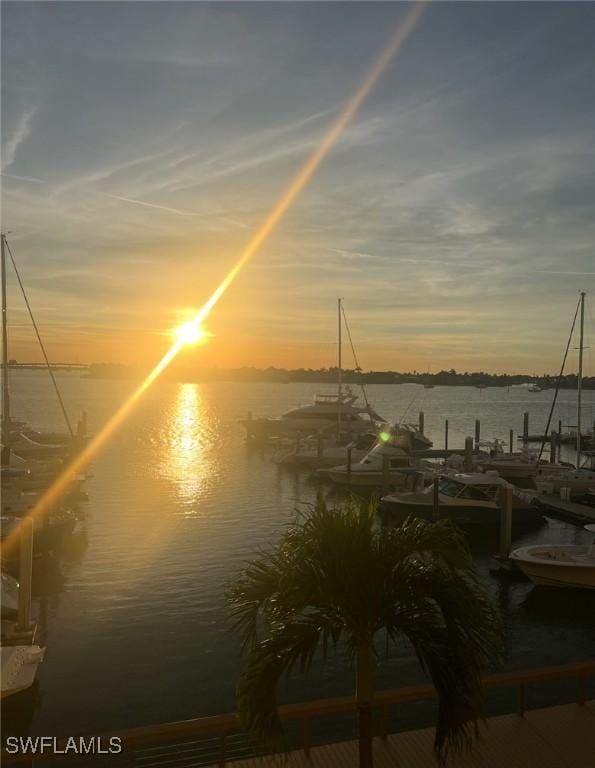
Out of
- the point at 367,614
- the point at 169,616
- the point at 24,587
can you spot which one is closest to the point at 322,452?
the point at 169,616

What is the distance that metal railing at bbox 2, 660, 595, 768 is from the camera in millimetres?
7203

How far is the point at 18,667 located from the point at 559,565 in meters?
16.2

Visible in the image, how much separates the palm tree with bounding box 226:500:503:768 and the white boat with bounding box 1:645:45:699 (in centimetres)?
970

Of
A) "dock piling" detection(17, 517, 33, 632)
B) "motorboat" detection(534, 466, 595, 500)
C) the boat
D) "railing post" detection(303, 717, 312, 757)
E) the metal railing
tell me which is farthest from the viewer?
"motorboat" detection(534, 466, 595, 500)

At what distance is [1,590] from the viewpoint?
679 inches

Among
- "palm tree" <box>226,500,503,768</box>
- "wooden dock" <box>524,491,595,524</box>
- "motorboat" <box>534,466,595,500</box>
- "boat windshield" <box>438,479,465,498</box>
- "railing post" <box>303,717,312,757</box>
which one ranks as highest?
"palm tree" <box>226,500,503,768</box>

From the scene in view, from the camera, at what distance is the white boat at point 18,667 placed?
507 inches

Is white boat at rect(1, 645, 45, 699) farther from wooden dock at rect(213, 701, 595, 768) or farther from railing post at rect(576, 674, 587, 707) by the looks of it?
railing post at rect(576, 674, 587, 707)

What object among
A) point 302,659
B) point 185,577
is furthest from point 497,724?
point 185,577

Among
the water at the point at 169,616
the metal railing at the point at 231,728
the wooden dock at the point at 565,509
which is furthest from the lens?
the wooden dock at the point at 565,509

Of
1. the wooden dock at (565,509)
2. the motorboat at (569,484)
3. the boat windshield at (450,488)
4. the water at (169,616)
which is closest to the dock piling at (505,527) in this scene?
the water at (169,616)

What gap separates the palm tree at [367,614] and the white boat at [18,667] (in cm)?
970

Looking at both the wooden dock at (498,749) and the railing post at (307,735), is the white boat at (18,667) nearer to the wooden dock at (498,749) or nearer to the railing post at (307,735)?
the wooden dock at (498,749)

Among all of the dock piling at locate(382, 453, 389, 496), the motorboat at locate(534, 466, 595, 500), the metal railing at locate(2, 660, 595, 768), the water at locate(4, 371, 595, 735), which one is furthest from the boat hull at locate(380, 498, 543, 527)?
the metal railing at locate(2, 660, 595, 768)
